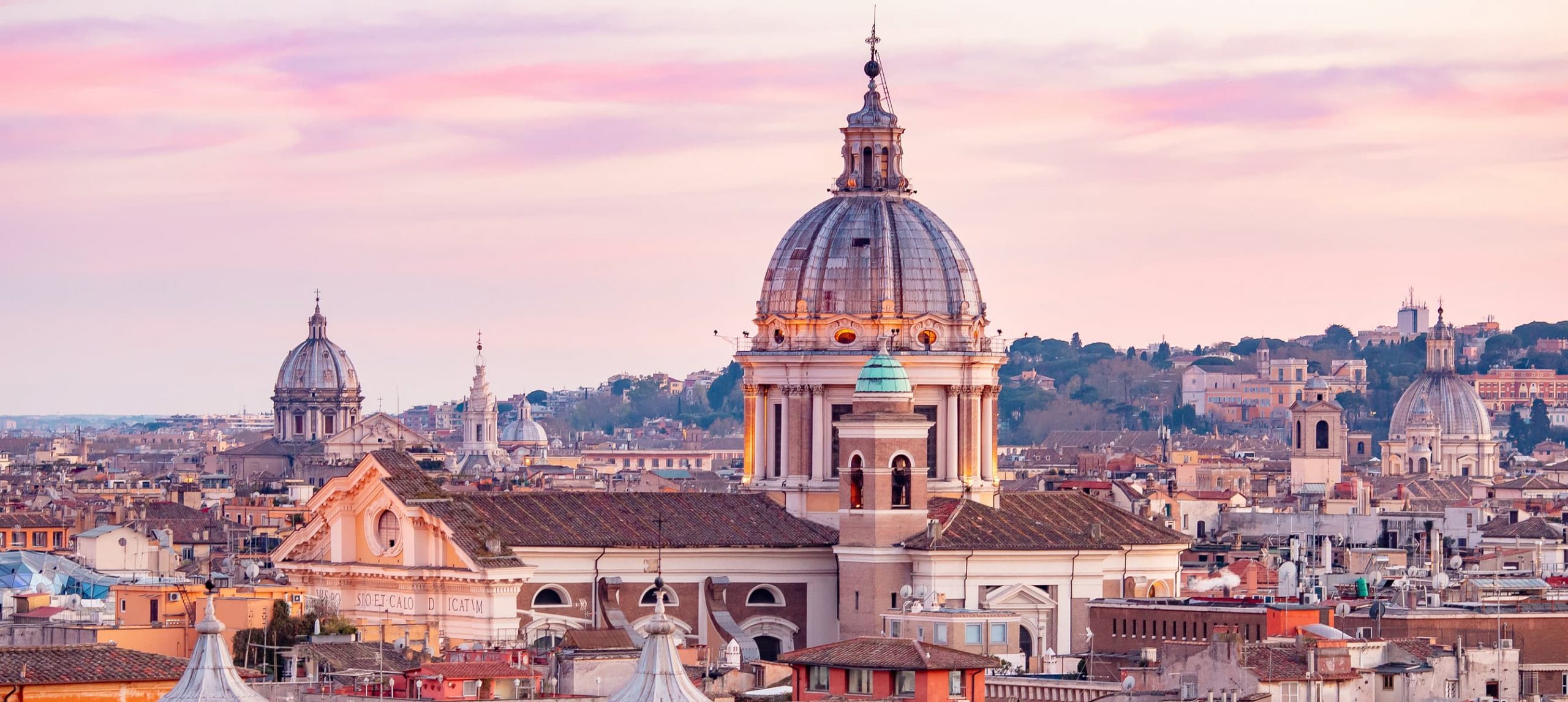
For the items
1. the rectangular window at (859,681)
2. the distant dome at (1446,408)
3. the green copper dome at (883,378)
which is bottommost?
the rectangular window at (859,681)

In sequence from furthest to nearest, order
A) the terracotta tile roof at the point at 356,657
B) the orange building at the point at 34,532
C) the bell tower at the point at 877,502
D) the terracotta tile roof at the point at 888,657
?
the orange building at the point at 34,532 → the bell tower at the point at 877,502 → the terracotta tile roof at the point at 356,657 → the terracotta tile roof at the point at 888,657

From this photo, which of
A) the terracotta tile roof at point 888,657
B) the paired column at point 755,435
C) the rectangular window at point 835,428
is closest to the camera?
the terracotta tile roof at point 888,657

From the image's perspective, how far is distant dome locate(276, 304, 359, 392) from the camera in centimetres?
18112

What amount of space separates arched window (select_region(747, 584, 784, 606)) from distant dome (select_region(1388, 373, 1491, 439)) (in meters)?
120

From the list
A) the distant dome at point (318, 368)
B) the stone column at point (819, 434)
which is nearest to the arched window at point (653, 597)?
the stone column at point (819, 434)

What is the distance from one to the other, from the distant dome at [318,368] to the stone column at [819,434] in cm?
11610

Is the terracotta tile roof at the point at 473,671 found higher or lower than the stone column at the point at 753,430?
lower

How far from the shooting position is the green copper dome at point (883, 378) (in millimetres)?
63188

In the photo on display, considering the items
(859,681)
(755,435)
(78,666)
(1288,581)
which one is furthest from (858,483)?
(78,666)

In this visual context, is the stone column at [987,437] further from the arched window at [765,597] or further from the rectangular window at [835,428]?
the arched window at [765,597]

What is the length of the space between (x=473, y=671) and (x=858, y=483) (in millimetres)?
18008

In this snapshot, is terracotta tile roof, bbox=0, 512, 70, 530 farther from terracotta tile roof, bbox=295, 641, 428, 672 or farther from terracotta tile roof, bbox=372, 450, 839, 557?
terracotta tile roof, bbox=295, 641, 428, 672

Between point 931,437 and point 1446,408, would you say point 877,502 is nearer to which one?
point 931,437

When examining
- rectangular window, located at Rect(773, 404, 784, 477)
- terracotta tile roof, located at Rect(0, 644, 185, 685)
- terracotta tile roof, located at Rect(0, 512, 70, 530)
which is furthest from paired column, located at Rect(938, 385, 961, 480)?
terracotta tile roof, located at Rect(0, 512, 70, 530)
